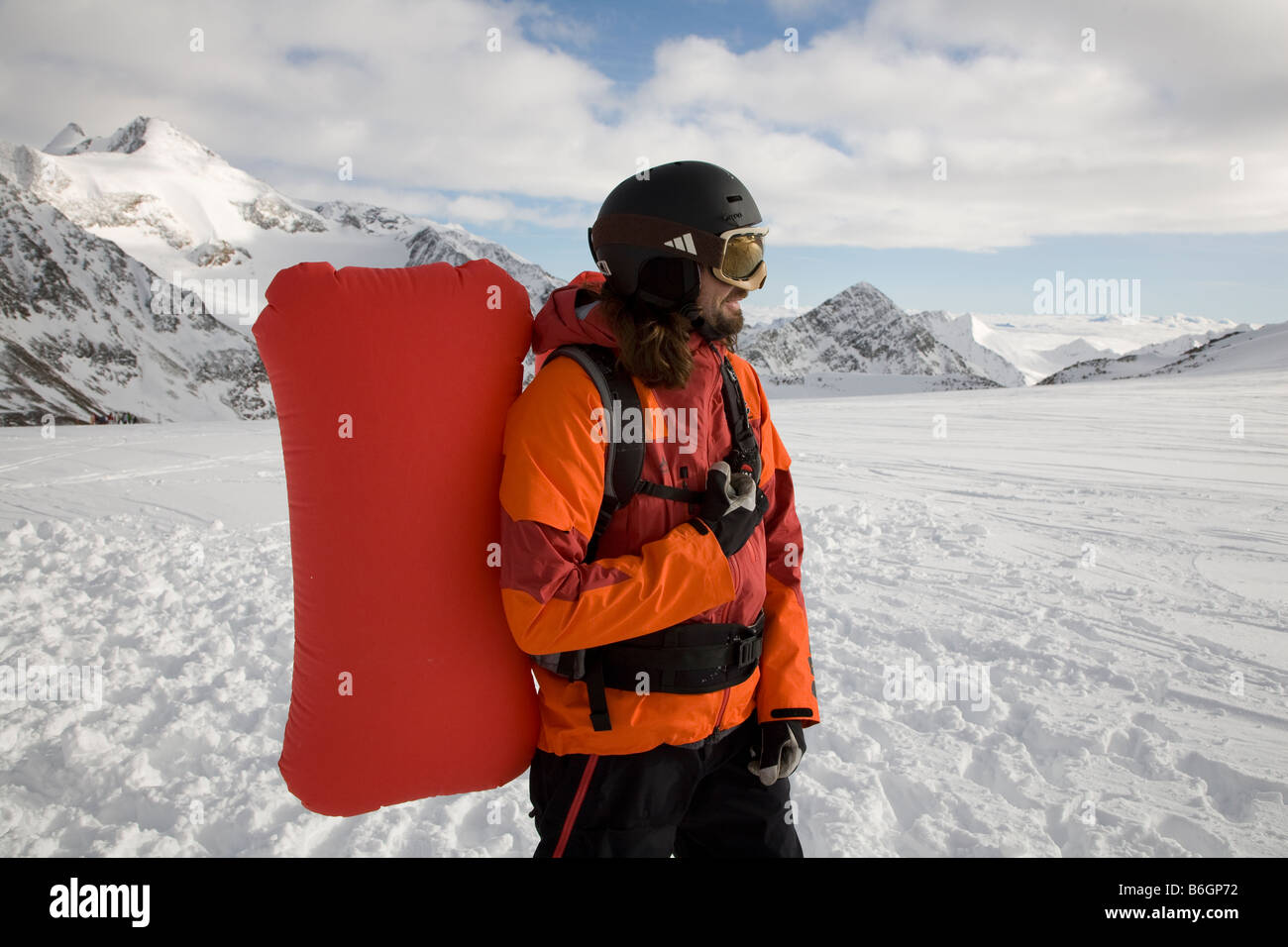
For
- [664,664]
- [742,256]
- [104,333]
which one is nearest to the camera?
[664,664]

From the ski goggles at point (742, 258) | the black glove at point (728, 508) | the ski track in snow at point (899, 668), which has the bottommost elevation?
the ski track in snow at point (899, 668)

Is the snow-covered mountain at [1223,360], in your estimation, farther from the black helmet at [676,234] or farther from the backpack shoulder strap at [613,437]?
the backpack shoulder strap at [613,437]

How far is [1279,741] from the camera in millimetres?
3594

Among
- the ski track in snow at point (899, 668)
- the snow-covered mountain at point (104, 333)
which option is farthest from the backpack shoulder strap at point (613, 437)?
the snow-covered mountain at point (104, 333)

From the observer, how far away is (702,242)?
2.04m

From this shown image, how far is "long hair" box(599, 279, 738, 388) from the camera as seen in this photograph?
72.1 inches

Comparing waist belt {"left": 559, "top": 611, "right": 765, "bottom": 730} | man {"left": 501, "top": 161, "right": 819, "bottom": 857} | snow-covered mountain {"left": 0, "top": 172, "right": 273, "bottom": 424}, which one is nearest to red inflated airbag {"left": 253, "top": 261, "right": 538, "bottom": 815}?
man {"left": 501, "top": 161, "right": 819, "bottom": 857}

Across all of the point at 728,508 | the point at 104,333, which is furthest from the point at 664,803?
the point at 104,333

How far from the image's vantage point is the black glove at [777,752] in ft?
6.51

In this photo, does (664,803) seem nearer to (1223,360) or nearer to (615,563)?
(615,563)

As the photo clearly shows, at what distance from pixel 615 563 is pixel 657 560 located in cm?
10

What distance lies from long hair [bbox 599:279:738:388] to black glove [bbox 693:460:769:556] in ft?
0.90
